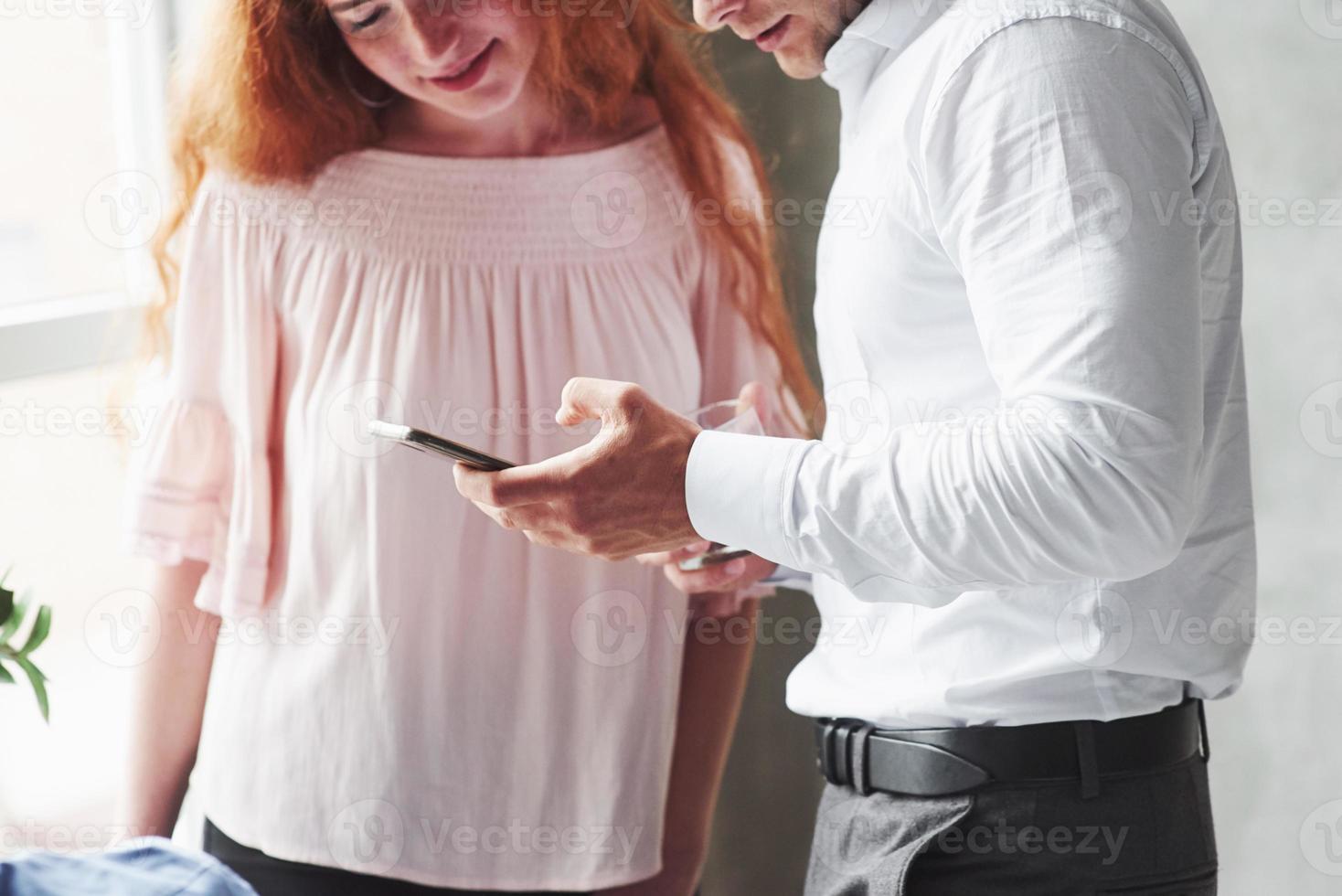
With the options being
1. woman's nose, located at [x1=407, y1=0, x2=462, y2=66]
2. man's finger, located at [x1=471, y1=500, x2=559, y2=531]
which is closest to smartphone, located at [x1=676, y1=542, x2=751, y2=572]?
man's finger, located at [x1=471, y1=500, x2=559, y2=531]

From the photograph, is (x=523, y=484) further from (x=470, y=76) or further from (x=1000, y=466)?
(x=470, y=76)

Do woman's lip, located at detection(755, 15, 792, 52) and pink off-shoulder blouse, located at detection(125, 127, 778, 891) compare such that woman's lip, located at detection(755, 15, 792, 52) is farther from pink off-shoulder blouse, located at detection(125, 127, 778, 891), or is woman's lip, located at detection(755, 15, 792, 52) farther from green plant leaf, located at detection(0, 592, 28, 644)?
green plant leaf, located at detection(0, 592, 28, 644)

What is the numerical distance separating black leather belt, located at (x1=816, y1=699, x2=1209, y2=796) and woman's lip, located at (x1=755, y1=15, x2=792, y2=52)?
59 centimetres

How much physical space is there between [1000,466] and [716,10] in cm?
48

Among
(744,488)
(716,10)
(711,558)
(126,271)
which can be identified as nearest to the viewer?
(744,488)

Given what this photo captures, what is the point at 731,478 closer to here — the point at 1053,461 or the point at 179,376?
the point at 1053,461

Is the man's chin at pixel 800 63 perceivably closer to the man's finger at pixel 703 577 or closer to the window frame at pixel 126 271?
the man's finger at pixel 703 577

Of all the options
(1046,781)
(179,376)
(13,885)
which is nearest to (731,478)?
(1046,781)

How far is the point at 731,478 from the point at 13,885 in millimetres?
562

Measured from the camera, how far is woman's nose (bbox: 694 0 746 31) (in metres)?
1.03

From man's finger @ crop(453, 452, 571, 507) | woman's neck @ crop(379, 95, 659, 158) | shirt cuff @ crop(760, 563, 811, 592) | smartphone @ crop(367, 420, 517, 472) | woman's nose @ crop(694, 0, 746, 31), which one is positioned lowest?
shirt cuff @ crop(760, 563, 811, 592)

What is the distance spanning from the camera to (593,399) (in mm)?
940

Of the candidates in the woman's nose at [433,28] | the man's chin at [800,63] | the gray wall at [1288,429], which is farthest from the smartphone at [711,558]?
the gray wall at [1288,429]

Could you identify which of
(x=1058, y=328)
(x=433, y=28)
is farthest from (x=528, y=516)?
(x=433, y=28)
